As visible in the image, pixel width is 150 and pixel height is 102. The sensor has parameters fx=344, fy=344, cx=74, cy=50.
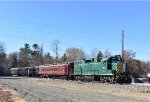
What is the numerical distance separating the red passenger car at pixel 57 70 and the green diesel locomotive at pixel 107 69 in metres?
9.35

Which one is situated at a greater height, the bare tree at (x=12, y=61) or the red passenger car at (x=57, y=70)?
the bare tree at (x=12, y=61)

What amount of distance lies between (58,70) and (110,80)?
24688 mm

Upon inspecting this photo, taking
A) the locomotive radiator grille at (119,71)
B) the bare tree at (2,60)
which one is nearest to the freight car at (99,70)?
the locomotive radiator grille at (119,71)

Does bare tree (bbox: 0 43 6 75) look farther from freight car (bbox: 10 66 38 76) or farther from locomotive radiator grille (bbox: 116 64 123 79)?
locomotive radiator grille (bbox: 116 64 123 79)

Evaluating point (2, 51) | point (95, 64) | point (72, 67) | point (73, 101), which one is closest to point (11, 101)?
point (73, 101)

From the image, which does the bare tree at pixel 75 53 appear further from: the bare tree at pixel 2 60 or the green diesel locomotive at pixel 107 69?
the green diesel locomotive at pixel 107 69

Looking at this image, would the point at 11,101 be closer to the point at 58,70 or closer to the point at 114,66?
the point at 114,66

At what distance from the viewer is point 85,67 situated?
2137 inches

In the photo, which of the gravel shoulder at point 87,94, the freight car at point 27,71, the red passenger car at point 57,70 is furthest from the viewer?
the freight car at point 27,71

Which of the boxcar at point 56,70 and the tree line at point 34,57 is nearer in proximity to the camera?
the boxcar at point 56,70

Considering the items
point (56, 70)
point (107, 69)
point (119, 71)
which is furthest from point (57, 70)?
point (119, 71)

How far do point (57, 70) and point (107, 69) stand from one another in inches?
972

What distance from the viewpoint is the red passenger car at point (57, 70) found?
210 feet

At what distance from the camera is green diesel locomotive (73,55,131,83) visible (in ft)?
150
